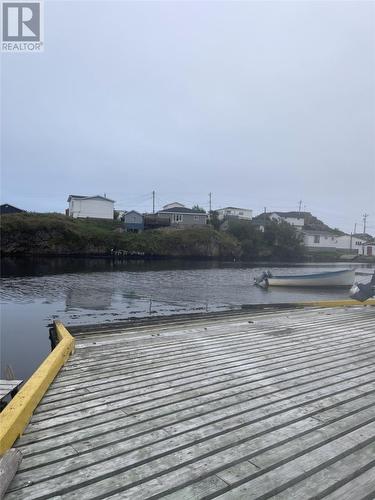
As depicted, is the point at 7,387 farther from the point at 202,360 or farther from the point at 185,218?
the point at 185,218

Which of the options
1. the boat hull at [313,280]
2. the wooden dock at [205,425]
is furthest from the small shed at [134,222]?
the wooden dock at [205,425]

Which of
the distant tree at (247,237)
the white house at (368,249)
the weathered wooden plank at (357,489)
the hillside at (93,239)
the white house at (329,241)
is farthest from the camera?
the white house at (368,249)

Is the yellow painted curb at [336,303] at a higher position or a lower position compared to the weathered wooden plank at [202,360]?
higher

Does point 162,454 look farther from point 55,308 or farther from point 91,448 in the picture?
point 55,308

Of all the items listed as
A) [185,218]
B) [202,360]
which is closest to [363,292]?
[202,360]

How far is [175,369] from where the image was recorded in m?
4.98

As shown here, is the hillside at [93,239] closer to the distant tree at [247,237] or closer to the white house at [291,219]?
the distant tree at [247,237]

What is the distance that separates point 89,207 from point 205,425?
62.3m

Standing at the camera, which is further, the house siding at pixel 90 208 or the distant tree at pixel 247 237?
the distant tree at pixel 247 237

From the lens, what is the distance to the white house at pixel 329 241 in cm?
8150

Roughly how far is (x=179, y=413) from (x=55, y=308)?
1294cm

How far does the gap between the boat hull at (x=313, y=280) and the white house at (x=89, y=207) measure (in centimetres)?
4157

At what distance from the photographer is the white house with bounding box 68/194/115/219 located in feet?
206

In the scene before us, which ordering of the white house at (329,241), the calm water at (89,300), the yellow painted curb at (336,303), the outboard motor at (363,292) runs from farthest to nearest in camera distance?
the white house at (329,241), the yellow painted curb at (336,303), the calm water at (89,300), the outboard motor at (363,292)
